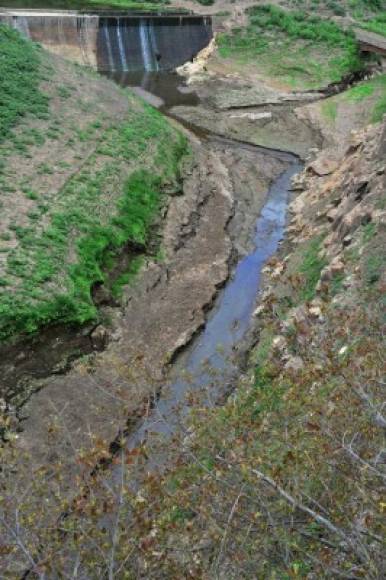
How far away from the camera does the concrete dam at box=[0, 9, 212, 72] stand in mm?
46625

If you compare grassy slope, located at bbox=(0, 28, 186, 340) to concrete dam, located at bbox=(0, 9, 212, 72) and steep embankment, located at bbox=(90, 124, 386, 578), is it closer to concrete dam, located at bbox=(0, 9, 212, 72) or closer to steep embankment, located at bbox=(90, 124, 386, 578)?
concrete dam, located at bbox=(0, 9, 212, 72)

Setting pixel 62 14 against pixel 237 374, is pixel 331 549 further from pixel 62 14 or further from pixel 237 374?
pixel 62 14

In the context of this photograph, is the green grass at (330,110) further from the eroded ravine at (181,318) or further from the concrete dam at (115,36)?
the concrete dam at (115,36)

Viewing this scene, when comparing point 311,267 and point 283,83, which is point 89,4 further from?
point 311,267

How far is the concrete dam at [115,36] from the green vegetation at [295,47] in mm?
3527

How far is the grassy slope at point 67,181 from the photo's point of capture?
23.6 meters

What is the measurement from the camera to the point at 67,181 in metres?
29.8

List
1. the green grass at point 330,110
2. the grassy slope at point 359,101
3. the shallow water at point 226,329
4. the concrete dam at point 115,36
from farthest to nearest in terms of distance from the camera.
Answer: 1. the concrete dam at point 115,36
2. the green grass at point 330,110
3. the grassy slope at point 359,101
4. the shallow water at point 226,329

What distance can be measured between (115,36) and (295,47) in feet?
50.1

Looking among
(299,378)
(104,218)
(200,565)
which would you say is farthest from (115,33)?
(200,565)

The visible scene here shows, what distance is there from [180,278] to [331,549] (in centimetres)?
1894

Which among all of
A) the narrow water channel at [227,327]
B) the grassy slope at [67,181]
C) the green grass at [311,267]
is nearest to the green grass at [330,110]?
the narrow water channel at [227,327]

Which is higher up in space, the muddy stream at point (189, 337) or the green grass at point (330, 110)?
the green grass at point (330, 110)

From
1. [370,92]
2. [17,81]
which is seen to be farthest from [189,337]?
[370,92]
